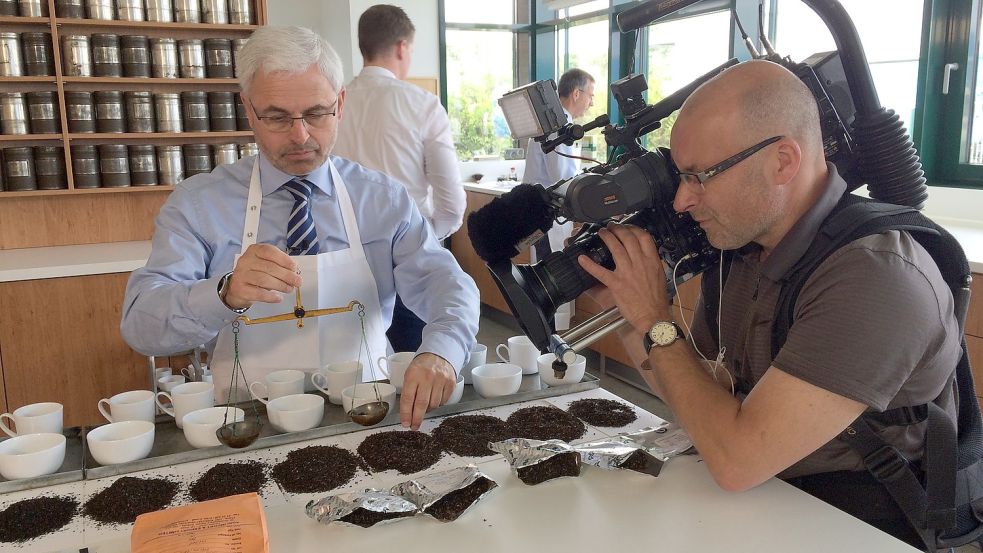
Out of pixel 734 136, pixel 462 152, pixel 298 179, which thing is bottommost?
pixel 462 152

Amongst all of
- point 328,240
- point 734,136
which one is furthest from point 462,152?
point 734,136

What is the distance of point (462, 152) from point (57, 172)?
12.6ft

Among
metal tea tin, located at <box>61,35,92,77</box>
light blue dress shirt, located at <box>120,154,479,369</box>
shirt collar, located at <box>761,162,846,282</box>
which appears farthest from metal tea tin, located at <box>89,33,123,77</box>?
shirt collar, located at <box>761,162,846,282</box>

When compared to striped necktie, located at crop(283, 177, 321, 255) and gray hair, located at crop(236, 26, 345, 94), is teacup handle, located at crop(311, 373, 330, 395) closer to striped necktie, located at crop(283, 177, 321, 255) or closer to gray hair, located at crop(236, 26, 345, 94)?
striped necktie, located at crop(283, 177, 321, 255)

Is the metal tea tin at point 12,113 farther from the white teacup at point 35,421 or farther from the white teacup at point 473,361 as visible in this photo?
the white teacup at point 473,361

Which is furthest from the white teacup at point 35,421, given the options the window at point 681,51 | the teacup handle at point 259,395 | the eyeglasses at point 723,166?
the window at point 681,51

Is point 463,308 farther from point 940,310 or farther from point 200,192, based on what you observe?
point 940,310

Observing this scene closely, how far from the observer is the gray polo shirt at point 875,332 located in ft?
3.56

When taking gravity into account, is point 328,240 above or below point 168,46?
below

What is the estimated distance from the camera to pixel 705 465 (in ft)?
4.15

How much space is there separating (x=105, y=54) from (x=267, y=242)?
1920mm

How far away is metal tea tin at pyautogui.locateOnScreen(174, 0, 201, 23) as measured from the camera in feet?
11.0

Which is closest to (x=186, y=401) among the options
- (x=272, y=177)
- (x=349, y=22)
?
(x=272, y=177)

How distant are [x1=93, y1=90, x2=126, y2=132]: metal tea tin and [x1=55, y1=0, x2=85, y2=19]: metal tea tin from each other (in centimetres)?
32
